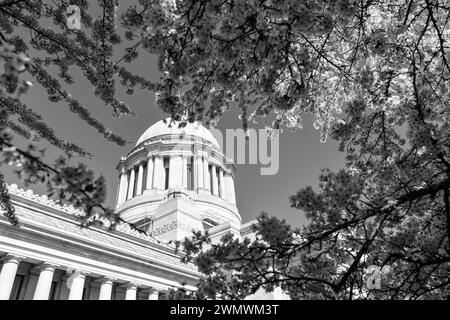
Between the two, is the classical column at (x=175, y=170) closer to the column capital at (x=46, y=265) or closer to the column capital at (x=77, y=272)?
the column capital at (x=77, y=272)

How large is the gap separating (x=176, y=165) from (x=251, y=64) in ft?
139

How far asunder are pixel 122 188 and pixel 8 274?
1304 inches

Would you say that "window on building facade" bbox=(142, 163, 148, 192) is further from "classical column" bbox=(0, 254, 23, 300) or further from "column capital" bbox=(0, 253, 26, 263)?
"classical column" bbox=(0, 254, 23, 300)

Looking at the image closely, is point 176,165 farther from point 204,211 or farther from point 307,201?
point 307,201

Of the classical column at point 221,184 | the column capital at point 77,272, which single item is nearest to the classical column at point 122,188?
the classical column at point 221,184

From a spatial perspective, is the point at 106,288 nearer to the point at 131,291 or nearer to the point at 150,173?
the point at 131,291

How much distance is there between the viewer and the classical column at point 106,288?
19.0 meters

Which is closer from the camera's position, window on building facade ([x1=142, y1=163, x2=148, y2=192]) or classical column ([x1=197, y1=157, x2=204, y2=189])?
classical column ([x1=197, y1=157, x2=204, y2=189])

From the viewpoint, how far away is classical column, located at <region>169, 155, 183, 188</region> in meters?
45.6

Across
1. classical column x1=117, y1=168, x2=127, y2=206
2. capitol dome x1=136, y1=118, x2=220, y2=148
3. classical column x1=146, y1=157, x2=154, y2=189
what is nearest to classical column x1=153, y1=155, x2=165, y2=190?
classical column x1=146, y1=157, x2=154, y2=189

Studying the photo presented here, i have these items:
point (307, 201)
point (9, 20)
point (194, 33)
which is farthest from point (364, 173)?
point (9, 20)

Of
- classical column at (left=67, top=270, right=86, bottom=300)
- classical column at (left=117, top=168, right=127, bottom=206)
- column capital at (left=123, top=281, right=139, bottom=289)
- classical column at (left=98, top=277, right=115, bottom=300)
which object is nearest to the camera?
classical column at (left=67, top=270, right=86, bottom=300)

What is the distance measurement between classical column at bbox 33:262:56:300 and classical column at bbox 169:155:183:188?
1088 inches

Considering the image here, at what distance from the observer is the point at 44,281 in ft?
55.3
